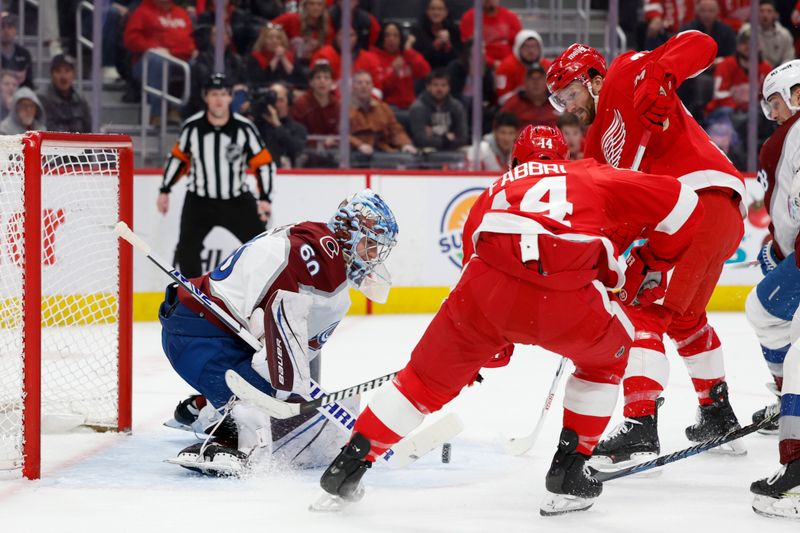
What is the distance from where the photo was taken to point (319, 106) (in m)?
6.80

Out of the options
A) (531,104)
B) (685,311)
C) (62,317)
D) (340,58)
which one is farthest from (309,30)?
(685,311)

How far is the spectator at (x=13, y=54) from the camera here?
20.5 ft

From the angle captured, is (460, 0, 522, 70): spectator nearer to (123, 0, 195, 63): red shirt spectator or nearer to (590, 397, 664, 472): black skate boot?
(123, 0, 195, 63): red shirt spectator

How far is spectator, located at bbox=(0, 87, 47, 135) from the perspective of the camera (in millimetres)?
6201

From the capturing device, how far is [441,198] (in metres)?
6.69

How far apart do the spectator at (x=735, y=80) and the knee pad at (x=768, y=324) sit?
3980 mm

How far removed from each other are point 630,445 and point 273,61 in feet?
14.3

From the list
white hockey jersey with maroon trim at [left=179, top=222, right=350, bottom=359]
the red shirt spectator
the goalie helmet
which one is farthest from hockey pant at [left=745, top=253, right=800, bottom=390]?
the red shirt spectator

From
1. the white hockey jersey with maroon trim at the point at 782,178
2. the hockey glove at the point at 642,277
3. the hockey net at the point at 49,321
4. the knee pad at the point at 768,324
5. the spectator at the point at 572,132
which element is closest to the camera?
the hockey glove at the point at 642,277

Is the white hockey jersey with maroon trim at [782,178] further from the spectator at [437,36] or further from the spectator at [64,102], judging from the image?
the spectator at [64,102]

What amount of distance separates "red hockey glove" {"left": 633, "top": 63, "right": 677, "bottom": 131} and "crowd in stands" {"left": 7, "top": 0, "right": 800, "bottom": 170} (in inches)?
149

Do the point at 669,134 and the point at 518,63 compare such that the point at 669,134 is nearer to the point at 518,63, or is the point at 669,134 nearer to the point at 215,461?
the point at 215,461

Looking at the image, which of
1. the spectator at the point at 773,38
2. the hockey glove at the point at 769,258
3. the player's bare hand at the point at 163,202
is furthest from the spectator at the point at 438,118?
the hockey glove at the point at 769,258

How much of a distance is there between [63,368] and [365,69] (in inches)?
134
